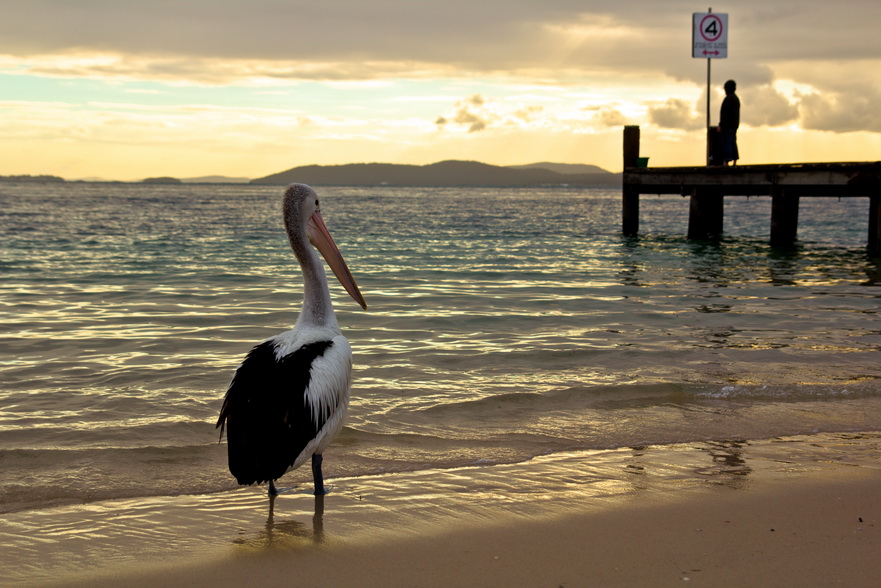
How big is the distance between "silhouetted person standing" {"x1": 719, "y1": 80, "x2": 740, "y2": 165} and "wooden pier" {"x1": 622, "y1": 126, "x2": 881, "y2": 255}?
1.20 feet

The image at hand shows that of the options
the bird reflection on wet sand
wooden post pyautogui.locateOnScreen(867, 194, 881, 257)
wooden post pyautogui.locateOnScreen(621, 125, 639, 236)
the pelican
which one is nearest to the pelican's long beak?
the pelican

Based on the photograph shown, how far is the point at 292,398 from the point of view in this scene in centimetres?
376

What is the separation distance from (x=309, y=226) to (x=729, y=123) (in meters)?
14.2

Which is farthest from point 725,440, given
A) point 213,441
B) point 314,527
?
point 213,441

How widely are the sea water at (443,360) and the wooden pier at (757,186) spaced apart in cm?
186

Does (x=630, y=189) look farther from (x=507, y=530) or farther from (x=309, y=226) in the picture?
(x=507, y=530)

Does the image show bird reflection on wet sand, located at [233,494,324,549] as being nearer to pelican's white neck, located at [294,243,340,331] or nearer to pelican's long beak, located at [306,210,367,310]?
pelican's white neck, located at [294,243,340,331]

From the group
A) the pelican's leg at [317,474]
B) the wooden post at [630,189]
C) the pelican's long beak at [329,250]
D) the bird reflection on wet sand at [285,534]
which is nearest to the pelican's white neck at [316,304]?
the pelican's long beak at [329,250]

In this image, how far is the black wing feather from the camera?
3.56 m

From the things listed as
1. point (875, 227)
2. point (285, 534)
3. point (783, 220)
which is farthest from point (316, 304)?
point (783, 220)

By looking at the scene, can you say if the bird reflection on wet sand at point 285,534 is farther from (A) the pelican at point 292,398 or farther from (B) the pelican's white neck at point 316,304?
(B) the pelican's white neck at point 316,304

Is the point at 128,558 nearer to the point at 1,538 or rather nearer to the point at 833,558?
the point at 1,538

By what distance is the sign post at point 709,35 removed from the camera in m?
18.2

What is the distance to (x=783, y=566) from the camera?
3109 mm
